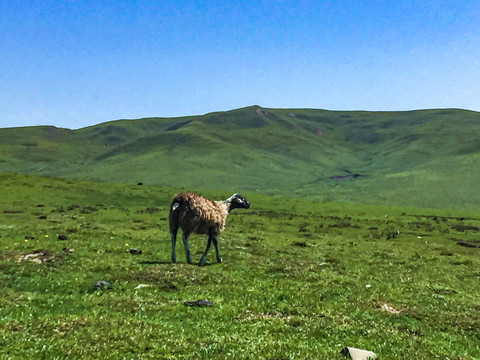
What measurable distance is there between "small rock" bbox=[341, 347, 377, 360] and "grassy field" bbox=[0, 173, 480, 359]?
1.06ft

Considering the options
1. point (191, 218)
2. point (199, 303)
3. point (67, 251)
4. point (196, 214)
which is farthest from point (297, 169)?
point (199, 303)

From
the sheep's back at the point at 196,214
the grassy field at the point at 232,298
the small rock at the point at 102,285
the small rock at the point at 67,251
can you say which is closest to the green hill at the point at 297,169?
the grassy field at the point at 232,298

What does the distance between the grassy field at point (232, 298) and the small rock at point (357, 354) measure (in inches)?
12.7

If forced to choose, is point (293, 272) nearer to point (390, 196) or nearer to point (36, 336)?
point (36, 336)

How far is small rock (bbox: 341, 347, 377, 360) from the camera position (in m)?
11.1

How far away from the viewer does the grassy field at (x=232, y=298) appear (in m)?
11.0

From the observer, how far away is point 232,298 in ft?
56.4

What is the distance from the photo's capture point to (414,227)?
5697cm

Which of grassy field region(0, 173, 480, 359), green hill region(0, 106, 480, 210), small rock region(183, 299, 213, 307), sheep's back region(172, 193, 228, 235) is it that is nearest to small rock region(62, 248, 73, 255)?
grassy field region(0, 173, 480, 359)

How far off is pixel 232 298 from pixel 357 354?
7.06 metres

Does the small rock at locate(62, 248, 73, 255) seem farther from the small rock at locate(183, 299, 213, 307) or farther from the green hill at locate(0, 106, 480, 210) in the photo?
the green hill at locate(0, 106, 480, 210)

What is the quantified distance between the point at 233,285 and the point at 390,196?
98.7m

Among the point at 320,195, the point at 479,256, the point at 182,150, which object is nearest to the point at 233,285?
the point at 479,256

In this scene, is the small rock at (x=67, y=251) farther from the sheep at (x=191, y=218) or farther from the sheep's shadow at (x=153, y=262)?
the sheep at (x=191, y=218)
